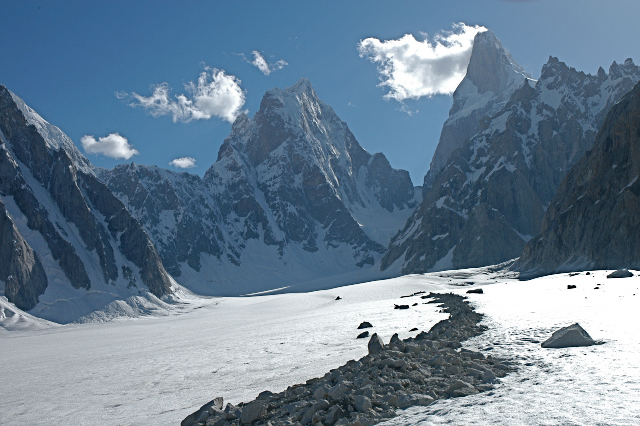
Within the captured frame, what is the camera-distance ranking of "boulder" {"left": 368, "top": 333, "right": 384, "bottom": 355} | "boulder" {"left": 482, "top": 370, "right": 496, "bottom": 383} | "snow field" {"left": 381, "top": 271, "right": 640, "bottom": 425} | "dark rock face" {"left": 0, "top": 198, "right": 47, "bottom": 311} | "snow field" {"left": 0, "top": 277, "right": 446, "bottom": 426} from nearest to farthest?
1. "snow field" {"left": 381, "top": 271, "right": 640, "bottom": 425}
2. "boulder" {"left": 482, "top": 370, "right": 496, "bottom": 383}
3. "snow field" {"left": 0, "top": 277, "right": 446, "bottom": 426}
4. "boulder" {"left": 368, "top": 333, "right": 384, "bottom": 355}
5. "dark rock face" {"left": 0, "top": 198, "right": 47, "bottom": 311}

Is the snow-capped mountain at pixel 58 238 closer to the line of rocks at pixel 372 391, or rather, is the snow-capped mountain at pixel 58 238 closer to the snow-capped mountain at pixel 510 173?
the line of rocks at pixel 372 391

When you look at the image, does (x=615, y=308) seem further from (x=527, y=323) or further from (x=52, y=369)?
(x=52, y=369)

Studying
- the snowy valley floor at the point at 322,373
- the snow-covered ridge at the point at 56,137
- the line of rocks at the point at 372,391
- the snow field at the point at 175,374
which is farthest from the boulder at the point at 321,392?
the snow-covered ridge at the point at 56,137

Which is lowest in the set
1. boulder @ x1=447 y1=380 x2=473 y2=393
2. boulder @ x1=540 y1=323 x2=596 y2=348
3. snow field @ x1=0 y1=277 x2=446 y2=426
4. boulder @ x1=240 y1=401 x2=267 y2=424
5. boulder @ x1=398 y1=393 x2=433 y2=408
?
snow field @ x1=0 y1=277 x2=446 y2=426

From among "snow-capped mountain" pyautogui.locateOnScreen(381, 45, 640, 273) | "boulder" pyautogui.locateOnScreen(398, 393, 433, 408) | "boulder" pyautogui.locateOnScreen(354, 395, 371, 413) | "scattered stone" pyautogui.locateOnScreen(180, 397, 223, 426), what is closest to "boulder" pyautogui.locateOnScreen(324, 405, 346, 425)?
"boulder" pyautogui.locateOnScreen(354, 395, 371, 413)

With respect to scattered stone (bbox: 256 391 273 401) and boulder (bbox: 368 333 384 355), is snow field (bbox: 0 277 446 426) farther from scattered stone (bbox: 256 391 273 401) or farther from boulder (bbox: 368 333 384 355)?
boulder (bbox: 368 333 384 355)
